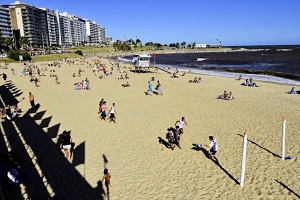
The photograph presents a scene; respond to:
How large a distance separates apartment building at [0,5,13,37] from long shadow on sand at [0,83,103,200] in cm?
10852

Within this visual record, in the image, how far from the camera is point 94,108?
17.3 meters

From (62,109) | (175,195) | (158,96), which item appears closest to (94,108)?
(62,109)

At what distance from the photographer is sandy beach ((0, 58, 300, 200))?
773 cm

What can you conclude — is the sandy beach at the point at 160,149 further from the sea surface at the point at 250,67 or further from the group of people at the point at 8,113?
the sea surface at the point at 250,67

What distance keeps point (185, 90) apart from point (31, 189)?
1875 centimetres

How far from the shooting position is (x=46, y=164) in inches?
364

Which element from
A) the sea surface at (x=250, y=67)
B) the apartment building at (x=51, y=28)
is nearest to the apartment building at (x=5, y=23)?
the apartment building at (x=51, y=28)

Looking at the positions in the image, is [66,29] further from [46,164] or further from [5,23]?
[46,164]

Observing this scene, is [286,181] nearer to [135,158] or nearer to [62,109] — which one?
[135,158]

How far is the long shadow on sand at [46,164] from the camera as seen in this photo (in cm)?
754

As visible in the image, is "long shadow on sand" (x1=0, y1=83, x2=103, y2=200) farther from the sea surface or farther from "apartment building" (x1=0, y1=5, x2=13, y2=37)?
"apartment building" (x1=0, y1=5, x2=13, y2=37)

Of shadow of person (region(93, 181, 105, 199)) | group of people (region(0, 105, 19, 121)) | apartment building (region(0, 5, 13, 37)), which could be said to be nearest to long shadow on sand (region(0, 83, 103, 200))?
shadow of person (region(93, 181, 105, 199))

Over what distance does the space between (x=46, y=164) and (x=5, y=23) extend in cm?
11828

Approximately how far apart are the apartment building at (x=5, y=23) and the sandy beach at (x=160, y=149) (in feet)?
336
